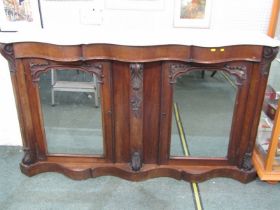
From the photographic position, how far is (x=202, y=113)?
205 centimetres

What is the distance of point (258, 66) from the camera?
5.48 feet

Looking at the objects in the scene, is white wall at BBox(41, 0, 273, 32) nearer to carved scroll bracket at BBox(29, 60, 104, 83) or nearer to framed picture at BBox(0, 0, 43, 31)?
framed picture at BBox(0, 0, 43, 31)

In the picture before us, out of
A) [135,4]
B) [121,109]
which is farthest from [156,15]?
[121,109]

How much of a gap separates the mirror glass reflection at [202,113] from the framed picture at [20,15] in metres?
1.12

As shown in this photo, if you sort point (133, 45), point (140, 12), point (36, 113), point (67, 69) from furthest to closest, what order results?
point (140, 12) → point (36, 113) → point (67, 69) → point (133, 45)

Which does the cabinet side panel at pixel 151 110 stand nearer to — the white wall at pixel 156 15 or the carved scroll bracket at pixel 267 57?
the white wall at pixel 156 15

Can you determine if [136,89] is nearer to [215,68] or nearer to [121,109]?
[121,109]

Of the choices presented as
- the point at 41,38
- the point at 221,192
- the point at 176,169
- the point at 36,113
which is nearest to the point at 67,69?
the point at 41,38

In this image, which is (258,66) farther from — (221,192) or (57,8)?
(57,8)

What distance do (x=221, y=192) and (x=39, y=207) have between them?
1207mm

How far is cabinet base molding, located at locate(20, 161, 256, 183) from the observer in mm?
1978

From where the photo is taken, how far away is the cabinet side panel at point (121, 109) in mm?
1730

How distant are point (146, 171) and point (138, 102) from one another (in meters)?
0.54

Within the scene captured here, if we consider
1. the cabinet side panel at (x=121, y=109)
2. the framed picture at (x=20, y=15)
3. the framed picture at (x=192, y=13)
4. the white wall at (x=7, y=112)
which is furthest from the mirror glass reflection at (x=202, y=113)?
the white wall at (x=7, y=112)
